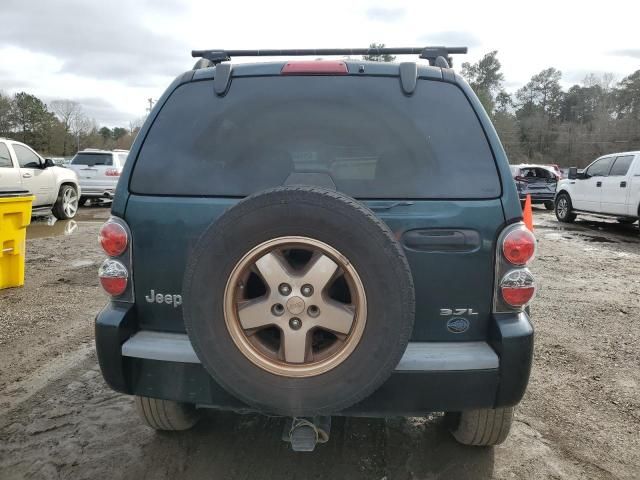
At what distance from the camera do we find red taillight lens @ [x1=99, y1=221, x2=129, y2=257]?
223 cm

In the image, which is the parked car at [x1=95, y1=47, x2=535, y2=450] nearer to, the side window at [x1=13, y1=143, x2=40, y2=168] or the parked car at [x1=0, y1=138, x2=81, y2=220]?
the parked car at [x1=0, y1=138, x2=81, y2=220]

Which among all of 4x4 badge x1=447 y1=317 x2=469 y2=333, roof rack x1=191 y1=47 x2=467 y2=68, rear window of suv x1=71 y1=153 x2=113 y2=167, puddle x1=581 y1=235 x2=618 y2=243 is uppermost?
roof rack x1=191 y1=47 x2=467 y2=68

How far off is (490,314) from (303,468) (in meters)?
1.21

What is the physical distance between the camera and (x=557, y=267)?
7.67m

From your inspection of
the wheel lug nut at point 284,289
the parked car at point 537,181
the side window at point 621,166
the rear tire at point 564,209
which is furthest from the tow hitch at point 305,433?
the parked car at point 537,181

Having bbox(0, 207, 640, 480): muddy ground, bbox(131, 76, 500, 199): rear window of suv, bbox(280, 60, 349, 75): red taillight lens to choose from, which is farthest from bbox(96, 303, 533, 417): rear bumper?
bbox(280, 60, 349, 75): red taillight lens

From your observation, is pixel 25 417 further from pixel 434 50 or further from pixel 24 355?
pixel 434 50

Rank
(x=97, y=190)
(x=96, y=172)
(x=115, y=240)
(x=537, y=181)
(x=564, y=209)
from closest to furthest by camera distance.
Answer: (x=115, y=240)
(x=564, y=209)
(x=96, y=172)
(x=97, y=190)
(x=537, y=181)

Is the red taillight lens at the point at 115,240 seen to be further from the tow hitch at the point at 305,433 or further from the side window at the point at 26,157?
the side window at the point at 26,157

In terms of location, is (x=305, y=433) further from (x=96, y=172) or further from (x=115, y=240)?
(x=96, y=172)

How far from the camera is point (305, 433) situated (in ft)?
6.72

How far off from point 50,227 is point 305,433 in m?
11.2

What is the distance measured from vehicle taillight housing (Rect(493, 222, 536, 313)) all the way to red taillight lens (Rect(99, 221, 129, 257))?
1665mm

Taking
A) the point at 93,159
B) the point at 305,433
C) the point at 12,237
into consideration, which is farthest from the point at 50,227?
the point at 305,433
